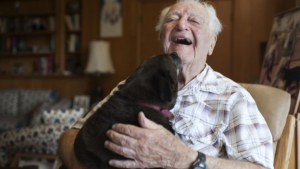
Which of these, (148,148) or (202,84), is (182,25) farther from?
(148,148)

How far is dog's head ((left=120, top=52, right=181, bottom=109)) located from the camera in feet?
3.74

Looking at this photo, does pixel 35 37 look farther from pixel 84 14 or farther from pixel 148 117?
pixel 148 117

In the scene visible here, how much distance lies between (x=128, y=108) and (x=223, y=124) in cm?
47

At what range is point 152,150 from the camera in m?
1.17

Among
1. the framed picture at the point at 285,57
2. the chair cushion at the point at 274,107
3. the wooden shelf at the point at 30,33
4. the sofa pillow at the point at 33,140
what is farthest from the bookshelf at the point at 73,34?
the chair cushion at the point at 274,107

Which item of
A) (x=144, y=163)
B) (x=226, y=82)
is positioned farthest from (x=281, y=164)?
(x=144, y=163)

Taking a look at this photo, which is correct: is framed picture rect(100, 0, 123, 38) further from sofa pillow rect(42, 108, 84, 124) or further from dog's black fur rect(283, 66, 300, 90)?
dog's black fur rect(283, 66, 300, 90)

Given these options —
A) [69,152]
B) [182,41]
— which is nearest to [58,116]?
[69,152]

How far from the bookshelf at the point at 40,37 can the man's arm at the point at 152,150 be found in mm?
4518

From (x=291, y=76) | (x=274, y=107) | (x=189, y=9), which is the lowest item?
(x=274, y=107)

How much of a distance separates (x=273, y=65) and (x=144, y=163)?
1895mm

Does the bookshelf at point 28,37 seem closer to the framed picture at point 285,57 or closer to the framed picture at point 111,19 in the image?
the framed picture at point 111,19

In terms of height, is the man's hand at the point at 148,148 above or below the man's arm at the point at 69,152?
above

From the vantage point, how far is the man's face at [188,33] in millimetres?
1560
